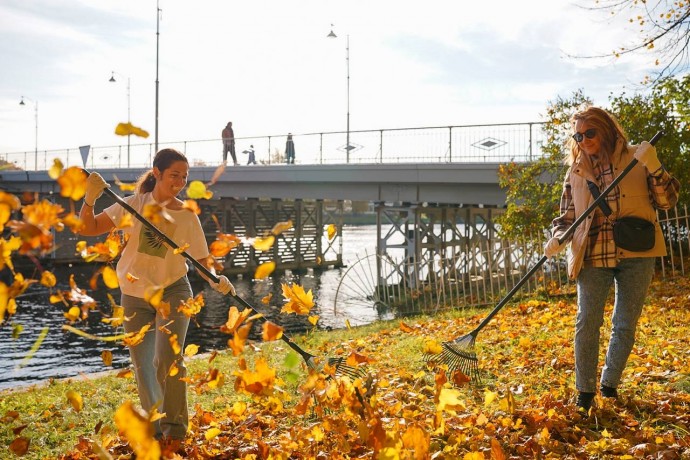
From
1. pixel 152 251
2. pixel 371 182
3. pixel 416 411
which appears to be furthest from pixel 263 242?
pixel 371 182

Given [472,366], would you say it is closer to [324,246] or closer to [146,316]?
[146,316]

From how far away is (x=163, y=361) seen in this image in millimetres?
4129

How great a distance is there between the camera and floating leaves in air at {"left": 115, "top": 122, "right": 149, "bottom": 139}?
2.25 m

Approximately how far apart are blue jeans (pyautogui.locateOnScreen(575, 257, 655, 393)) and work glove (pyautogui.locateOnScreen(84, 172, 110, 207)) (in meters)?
3.00

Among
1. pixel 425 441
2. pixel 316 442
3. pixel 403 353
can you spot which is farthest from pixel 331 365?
pixel 403 353

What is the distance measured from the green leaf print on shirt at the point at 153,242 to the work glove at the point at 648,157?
9.50ft

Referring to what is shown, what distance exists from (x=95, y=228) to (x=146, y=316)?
63cm

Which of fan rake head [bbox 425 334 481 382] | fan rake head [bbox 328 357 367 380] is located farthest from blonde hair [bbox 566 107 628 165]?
fan rake head [bbox 328 357 367 380]

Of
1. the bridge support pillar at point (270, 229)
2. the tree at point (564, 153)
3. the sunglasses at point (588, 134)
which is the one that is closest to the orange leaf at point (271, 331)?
the sunglasses at point (588, 134)

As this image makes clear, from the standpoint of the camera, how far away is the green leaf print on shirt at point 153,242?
13.9 ft

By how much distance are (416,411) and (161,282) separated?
6.18 feet

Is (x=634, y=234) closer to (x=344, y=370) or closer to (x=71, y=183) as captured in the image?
(x=344, y=370)

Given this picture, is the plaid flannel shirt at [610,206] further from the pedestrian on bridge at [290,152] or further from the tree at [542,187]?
the pedestrian on bridge at [290,152]

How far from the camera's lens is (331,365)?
3959 millimetres
